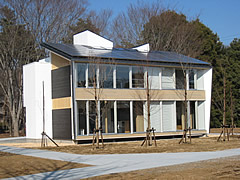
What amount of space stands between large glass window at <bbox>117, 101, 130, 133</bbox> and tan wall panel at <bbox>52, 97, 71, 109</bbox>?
3314mm

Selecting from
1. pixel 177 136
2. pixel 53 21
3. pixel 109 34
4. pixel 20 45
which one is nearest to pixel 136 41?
pixel 109 34

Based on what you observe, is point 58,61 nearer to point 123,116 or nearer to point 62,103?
point 62,103

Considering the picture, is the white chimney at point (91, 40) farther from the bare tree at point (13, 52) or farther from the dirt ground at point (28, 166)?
the dirt ground at point (28, 166)

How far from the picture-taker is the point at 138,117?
86.4 ft

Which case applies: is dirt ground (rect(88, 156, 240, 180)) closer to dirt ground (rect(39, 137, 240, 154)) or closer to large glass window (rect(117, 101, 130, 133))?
dirt ground (rect(39, 137, 240, 154))

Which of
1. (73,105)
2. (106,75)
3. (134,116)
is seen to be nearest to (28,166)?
(73,105)

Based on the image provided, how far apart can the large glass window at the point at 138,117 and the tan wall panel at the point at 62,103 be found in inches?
181

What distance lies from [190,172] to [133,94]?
15105 mm

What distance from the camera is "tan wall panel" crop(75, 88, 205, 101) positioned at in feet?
78.7

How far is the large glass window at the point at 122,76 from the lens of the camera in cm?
2544

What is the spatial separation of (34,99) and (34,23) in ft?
40.4

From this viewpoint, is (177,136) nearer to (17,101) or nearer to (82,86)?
(82,86)

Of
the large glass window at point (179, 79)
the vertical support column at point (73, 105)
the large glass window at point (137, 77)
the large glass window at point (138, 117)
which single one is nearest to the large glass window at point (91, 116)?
the vertical support column at point (73, 105)

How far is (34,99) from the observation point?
2720cm
